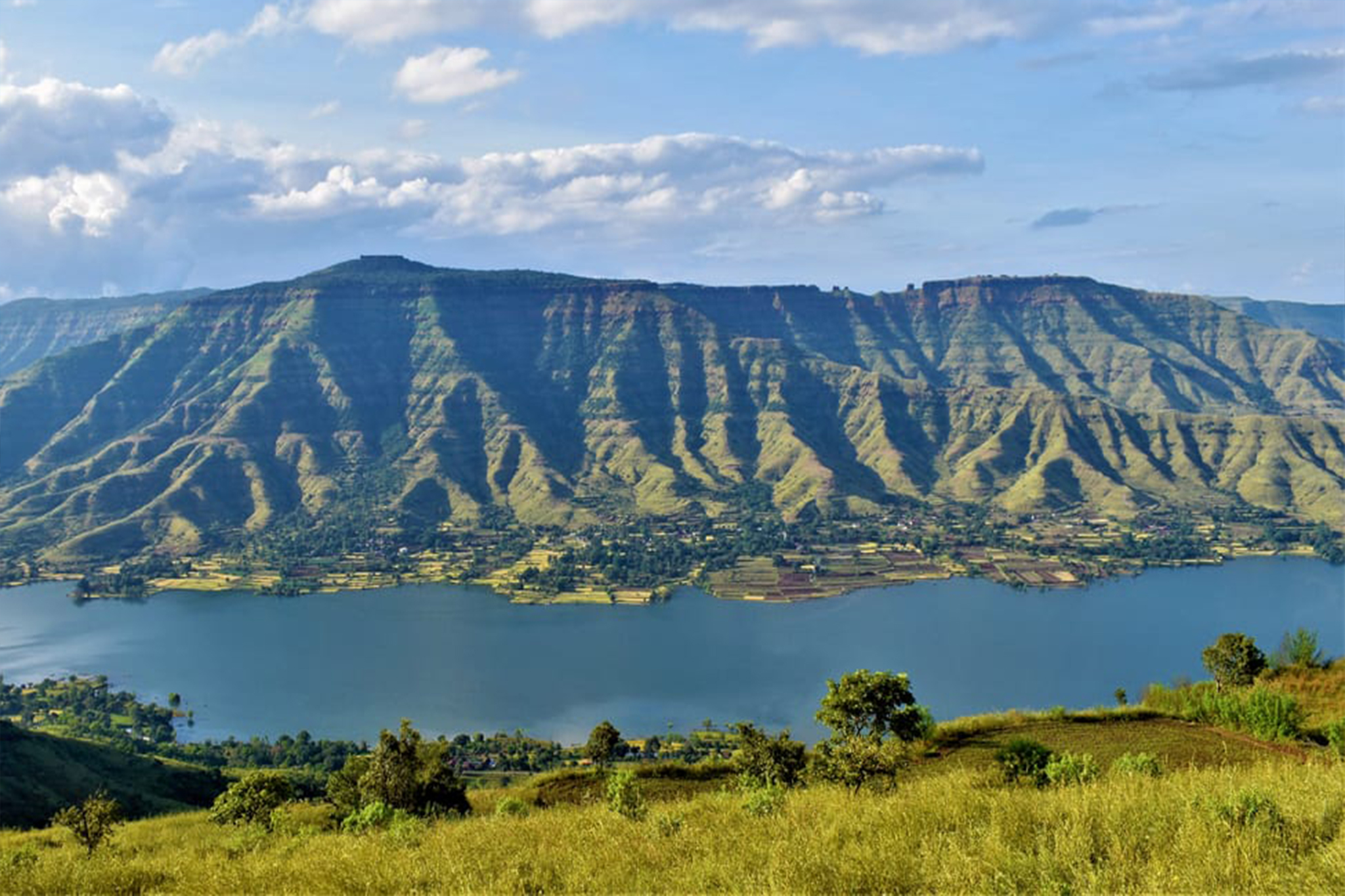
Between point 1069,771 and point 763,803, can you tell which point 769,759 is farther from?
point 763,803

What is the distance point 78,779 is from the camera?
5503 centimetres

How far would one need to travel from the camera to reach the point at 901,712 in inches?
1032

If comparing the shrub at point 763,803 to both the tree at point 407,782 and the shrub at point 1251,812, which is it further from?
the tree at point 407,782

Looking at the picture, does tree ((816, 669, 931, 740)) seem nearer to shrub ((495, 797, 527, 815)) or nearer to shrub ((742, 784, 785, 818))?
shrub ((495, 797, 527, 815))

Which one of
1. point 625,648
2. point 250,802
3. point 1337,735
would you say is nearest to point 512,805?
point 250,802

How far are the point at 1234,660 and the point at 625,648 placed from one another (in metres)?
89.3

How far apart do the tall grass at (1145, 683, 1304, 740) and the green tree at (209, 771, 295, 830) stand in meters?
30.4

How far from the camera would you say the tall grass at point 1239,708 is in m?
26.4

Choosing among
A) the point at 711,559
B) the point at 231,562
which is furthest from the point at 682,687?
the point at 231,562

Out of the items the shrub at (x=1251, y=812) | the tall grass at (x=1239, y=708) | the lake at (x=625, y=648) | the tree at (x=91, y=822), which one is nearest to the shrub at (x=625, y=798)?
the shrub at (x=1251, y=812)

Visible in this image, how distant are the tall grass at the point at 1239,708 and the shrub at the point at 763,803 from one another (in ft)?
67.8

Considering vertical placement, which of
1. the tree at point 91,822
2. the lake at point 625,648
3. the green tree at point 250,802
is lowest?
the lake at point 625,648

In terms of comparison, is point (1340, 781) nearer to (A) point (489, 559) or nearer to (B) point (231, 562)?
(A) point (489, 559)


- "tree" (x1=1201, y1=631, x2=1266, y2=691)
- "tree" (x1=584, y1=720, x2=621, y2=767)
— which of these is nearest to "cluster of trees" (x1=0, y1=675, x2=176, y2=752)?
"tree" (x1=584, y1=720, x2=621, y2=767)
